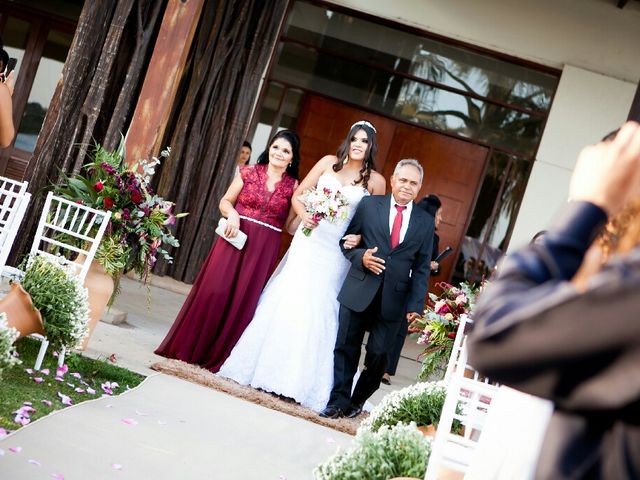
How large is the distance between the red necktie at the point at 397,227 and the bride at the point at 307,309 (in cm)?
27

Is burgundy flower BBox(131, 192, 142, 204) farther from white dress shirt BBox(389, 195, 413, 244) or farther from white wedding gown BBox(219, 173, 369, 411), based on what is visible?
white dress shirt BBox(389, 195, 413, 244)

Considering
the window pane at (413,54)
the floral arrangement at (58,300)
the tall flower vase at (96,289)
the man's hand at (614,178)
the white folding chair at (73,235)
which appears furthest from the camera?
the window pane at (413,54)

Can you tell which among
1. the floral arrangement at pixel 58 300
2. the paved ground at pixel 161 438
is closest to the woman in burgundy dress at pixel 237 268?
the paved ground at pixel 161 438

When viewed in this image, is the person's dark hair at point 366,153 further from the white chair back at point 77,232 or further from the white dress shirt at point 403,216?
the white chair back at point 77,232

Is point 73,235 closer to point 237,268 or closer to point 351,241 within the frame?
point 237,268

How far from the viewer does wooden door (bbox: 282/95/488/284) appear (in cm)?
1277

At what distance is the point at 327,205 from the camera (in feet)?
22.8

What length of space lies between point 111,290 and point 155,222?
1.96ft

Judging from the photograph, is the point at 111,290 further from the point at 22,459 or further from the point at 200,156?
the point at 200,156

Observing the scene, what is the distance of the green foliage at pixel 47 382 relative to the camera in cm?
476

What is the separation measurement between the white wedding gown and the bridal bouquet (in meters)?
0.14

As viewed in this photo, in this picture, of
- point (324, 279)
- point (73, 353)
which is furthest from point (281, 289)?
point (73, 353)

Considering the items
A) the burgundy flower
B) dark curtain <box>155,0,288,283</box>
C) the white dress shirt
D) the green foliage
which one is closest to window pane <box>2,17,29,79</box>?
dark curtain <box>155,0,288,283</box>

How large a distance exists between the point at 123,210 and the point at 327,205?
4.66 feet
